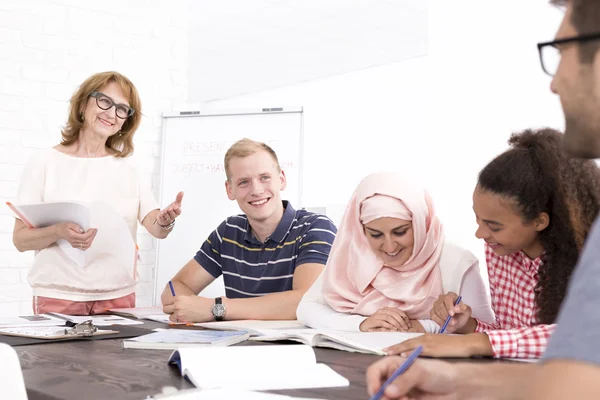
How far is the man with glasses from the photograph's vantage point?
345mm

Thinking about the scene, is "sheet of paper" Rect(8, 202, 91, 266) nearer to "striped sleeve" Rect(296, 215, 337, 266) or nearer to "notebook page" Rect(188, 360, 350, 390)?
"striped sleeve" Rect(296, 215, 337, 266)

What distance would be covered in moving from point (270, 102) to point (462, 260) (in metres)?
7.18

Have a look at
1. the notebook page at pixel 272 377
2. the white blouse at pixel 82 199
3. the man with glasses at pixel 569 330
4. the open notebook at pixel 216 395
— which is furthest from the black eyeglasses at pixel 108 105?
the man with glasses at pixel 569 330

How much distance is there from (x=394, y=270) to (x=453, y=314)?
0.33 m

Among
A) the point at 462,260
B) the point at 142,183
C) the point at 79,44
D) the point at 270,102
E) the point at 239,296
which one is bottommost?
the point at 239,296

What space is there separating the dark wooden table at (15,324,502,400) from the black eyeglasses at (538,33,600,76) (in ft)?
1.71

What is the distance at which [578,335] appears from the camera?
35 cm

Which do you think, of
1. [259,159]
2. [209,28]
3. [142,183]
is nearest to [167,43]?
[142,183]

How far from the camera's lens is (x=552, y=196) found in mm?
1604

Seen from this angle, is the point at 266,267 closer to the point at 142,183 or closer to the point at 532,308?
the point at 142,183

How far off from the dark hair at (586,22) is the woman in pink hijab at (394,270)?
118cm

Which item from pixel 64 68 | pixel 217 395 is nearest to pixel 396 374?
pixel 217 395

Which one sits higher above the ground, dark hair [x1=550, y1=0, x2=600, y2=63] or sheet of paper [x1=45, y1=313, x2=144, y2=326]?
dark hair [x1=550, y1=0, x2=600, y2=63]

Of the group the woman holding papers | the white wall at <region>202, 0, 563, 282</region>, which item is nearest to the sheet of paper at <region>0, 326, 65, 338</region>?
the woman holding papers
